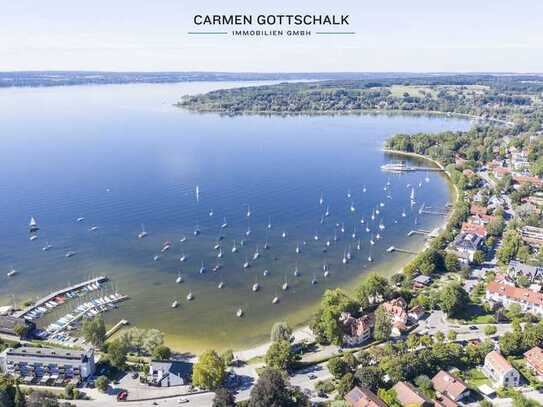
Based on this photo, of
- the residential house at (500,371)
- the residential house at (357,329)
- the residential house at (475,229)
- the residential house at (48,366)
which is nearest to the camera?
the residential house at (500,371)

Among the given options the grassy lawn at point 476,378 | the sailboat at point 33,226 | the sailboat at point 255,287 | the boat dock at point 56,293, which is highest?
the sailboat at point 33,226

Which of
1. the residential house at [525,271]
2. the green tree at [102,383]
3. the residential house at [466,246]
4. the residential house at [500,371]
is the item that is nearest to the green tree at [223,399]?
the green tree at [102,383]

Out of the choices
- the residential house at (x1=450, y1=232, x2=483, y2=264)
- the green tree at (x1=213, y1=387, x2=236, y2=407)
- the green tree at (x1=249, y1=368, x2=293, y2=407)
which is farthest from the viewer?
the residential house at (x1=450, y1=232, x2=483, y2=264)

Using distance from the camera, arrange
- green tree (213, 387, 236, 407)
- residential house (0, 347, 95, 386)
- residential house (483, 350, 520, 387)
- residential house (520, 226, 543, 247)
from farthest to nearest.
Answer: residential house (520, 226, 543, 247) < residential house (0, 347, 95, 386) < residential house (483, 350, 520, 387) < green tree (213, 387, 236, 407)

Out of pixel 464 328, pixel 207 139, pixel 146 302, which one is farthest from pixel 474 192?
pixel 207 139

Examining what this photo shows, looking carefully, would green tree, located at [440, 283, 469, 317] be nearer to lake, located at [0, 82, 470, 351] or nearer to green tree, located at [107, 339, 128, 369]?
lake, located at [0, 82, 470, 351]

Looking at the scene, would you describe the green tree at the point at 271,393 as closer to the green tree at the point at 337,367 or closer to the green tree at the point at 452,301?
the green tree at the point at 337,367

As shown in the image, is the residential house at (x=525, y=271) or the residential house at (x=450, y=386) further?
the residential house at (x=525, y=271)

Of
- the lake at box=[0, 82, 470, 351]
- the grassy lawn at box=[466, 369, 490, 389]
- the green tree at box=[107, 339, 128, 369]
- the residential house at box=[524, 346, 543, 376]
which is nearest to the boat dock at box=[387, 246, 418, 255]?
the lake at box=[0, 82, 470, 351]
